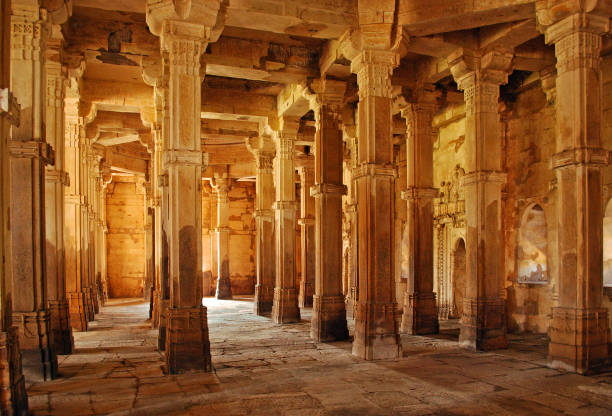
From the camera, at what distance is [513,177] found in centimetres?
1426

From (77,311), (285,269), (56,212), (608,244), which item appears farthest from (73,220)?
(608,244)

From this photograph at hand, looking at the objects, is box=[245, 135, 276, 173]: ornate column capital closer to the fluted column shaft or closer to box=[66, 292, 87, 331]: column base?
box=[66, 292, 87, 331]: column base

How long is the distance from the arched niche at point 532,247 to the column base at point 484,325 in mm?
3266

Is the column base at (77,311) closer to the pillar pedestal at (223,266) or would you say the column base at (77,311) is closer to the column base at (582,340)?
the column base at (582,340)

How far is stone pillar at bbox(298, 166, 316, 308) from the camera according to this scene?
20188 millimetres

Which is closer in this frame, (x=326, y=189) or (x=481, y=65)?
(x=481, y=65)

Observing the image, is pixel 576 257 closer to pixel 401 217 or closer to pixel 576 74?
pixel 576 74

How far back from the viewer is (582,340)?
8453 mm

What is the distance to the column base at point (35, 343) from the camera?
7.88 meters

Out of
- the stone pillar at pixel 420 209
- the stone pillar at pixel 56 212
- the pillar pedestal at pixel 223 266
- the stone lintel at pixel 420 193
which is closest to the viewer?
the stone pillar at pixel 56 212

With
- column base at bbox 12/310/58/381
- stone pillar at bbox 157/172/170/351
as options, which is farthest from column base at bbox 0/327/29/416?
stone pillar at bbox 157/172/170/351

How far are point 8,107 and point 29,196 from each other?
261cm

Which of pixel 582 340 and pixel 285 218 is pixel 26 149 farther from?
pixel 582 340

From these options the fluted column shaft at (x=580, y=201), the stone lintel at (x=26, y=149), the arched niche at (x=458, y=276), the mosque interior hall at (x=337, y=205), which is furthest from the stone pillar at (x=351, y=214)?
the stone lintel at (x=26, y=149)
